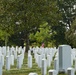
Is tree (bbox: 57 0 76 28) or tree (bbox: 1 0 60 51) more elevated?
tree (bbox: 57 0 76 28)

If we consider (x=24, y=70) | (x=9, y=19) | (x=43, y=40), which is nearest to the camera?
(x=24, y=70)

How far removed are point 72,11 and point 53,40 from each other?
5.50m

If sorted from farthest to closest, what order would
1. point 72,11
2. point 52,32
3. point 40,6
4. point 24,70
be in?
point 72,11 → point 52,32 → point 40,6 → point 24,70

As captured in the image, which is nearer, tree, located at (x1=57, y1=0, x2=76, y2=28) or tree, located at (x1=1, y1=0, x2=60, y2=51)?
tree, located at (x1=1, y1=0, x2=60, y2=51)

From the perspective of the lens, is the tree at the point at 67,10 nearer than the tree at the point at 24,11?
No

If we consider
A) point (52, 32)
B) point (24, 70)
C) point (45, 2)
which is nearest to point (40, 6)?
point (45, 2)

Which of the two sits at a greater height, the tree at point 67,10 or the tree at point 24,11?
the tree at point 67,10

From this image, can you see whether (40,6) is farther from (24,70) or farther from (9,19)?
(24,70)

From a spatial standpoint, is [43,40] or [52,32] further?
[52,32]

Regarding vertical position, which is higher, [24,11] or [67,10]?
[67,10]

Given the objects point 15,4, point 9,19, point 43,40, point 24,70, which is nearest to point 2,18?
point 9,19

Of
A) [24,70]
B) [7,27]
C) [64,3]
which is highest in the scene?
[64,3]

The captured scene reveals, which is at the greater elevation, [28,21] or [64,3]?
[64,3]

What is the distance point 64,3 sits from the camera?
45.9 metres
